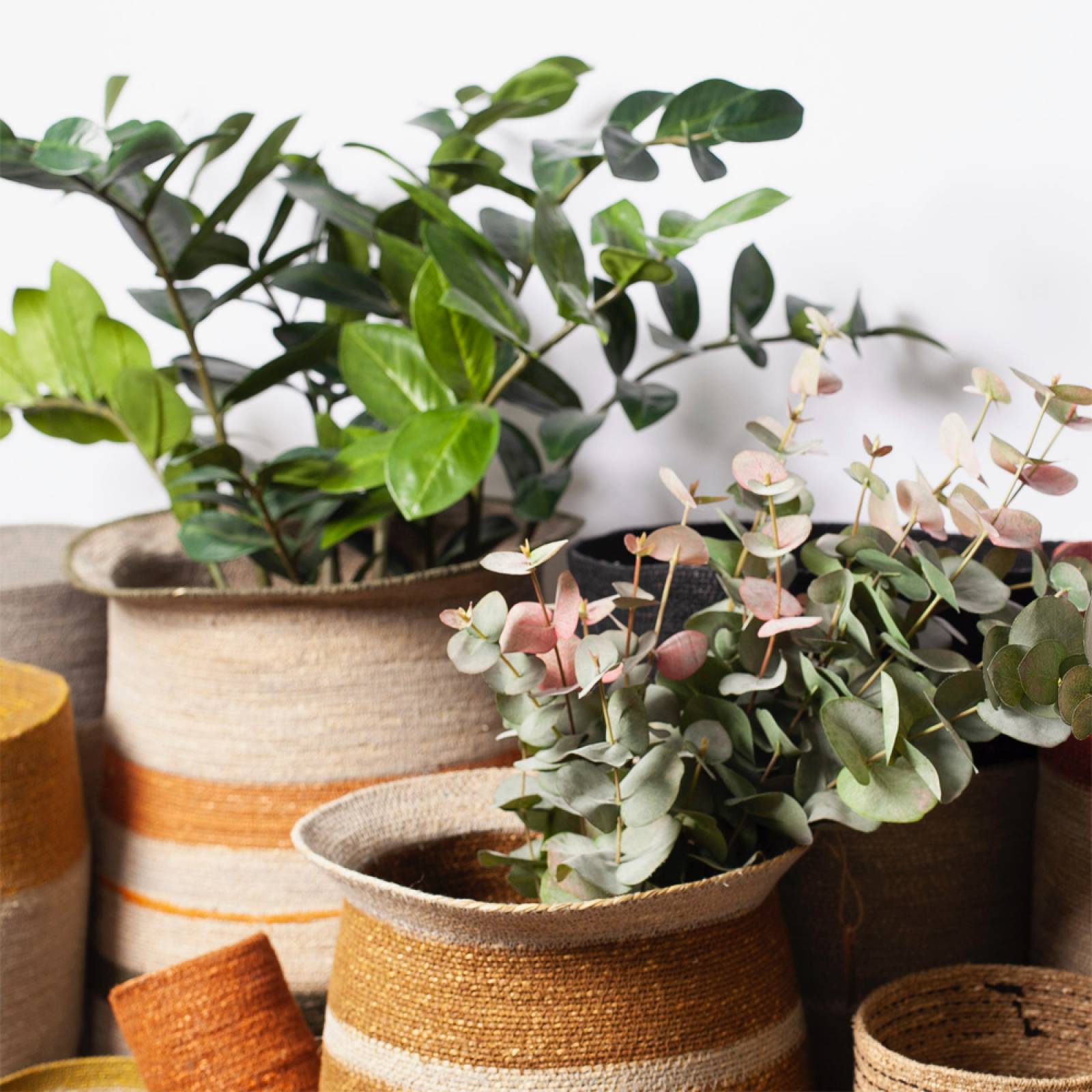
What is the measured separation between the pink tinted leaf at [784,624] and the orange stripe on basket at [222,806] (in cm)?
39

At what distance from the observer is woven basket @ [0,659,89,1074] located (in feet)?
2.98

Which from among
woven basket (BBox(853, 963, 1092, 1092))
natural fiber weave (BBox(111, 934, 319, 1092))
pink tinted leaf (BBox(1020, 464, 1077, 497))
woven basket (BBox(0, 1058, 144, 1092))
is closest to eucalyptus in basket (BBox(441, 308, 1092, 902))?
pink tinted leaf (BBox(1020, 464, 1077, 497))

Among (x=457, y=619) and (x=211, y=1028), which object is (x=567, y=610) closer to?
(x=457, y=619)

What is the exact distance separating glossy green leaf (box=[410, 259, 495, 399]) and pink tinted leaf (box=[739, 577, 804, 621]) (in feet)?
0.99

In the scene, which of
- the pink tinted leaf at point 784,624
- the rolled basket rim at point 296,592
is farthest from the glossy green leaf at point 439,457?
the pink tinted leaf at point 784,624

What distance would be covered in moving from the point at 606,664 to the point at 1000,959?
1.47 feet

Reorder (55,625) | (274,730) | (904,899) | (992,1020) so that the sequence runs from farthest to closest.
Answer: (55,625)
(274,730)
(904,899)
(992,1020)

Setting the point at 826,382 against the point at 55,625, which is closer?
the point at 826,382

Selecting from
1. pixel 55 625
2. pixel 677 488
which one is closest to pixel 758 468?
pixel 677 488

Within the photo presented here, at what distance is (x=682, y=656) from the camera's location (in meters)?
0.62

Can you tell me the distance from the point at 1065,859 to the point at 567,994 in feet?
1.11

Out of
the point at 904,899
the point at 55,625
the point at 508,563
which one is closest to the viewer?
the point at 508,563

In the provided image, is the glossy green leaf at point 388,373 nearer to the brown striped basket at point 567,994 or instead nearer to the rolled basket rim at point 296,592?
the rolled basket rim at point 296,592

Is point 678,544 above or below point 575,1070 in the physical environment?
above
